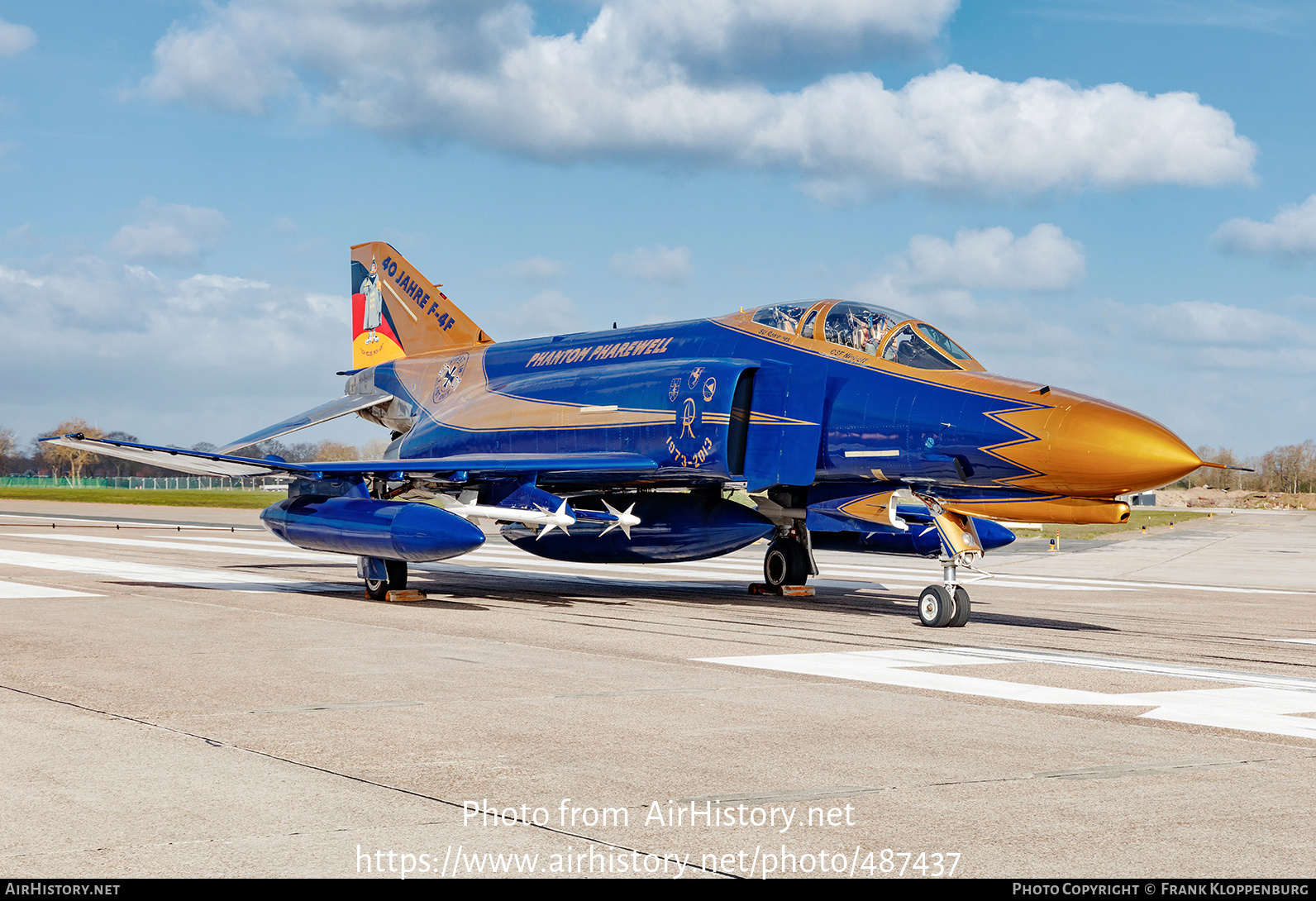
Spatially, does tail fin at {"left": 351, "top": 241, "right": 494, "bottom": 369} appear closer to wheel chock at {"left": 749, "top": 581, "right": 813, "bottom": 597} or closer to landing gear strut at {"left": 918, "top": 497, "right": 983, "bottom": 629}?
wheel chock at {"left": 749, "top": 581, "right": 813, "bottom": 597}

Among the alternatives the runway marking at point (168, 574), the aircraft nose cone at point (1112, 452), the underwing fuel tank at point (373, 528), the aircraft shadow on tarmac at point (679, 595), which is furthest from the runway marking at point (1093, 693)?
the runway marking at point (168, 574)

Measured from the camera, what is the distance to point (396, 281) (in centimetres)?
2194

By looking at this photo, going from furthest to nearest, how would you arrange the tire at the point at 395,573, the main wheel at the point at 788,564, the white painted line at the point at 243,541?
1. the white painted line at the point at 243,541
2. the main wheel at the point at 788,564
3. the tire at the point at 395,573

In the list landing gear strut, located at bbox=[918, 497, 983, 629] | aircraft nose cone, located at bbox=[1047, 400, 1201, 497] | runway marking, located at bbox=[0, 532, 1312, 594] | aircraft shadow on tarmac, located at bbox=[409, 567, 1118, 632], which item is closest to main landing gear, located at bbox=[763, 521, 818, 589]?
aircraft shadow on tarmac, located at bbox=[409, 567, 1118, 632]

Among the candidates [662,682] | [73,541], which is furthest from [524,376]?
[73,541]

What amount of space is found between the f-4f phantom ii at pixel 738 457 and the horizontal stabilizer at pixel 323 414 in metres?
1.18

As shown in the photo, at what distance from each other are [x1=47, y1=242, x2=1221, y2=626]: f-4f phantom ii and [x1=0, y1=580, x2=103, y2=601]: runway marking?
1.90 meters

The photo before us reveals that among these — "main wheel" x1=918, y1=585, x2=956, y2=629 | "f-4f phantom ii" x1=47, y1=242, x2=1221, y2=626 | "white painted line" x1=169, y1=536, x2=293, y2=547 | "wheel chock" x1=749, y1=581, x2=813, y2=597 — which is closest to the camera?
"f-4f phantom ii" x1=47, y1=242, x2=1221, y2=626

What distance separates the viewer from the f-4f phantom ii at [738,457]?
1159cm

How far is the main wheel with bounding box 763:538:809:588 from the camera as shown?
16.6 metres

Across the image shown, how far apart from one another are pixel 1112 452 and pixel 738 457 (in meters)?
4.74

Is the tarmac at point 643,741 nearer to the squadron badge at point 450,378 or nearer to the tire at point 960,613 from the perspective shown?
the tire at point 960,613

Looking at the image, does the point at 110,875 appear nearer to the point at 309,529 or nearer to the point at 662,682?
the point at 662,682

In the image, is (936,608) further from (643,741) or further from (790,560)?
(643,741)
